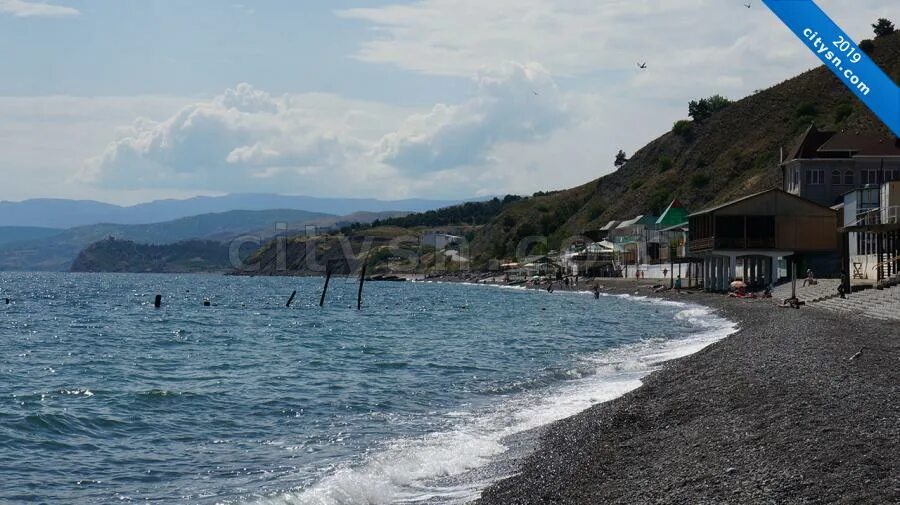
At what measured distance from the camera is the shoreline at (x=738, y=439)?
1129cm

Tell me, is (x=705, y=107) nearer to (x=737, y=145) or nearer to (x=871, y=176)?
(x=737, y=145)

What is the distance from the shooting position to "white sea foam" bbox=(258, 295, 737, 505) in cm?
1496

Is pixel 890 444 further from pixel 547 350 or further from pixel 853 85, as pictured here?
pixel 547 350

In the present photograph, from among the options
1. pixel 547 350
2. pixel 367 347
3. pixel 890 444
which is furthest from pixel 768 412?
pixel 367 347

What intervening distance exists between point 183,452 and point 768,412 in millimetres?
10823

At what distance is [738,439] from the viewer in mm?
14352

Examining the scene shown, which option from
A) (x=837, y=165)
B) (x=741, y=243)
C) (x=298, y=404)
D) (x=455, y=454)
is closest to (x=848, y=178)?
(x=837, y=165)

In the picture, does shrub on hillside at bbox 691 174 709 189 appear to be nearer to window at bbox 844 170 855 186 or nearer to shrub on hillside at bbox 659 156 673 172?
shrub on hillside at bbox 659 156 673 172

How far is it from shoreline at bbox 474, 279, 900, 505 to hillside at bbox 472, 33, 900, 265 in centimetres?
10997

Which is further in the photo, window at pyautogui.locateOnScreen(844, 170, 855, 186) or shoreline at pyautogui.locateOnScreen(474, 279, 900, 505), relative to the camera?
window at pyautogui.locateOnScreen(844, 170, 855, 186)

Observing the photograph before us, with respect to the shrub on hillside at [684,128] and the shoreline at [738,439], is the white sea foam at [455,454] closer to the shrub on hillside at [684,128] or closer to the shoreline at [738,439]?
the shoreline at [738,439]

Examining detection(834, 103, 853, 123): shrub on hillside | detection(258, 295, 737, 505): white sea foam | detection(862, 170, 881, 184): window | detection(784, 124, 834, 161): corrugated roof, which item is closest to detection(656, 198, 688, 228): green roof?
detection(784, 124, 834, 161): corrugated roof

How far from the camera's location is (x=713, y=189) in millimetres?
151125

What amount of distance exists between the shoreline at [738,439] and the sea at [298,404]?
4.00 feet
